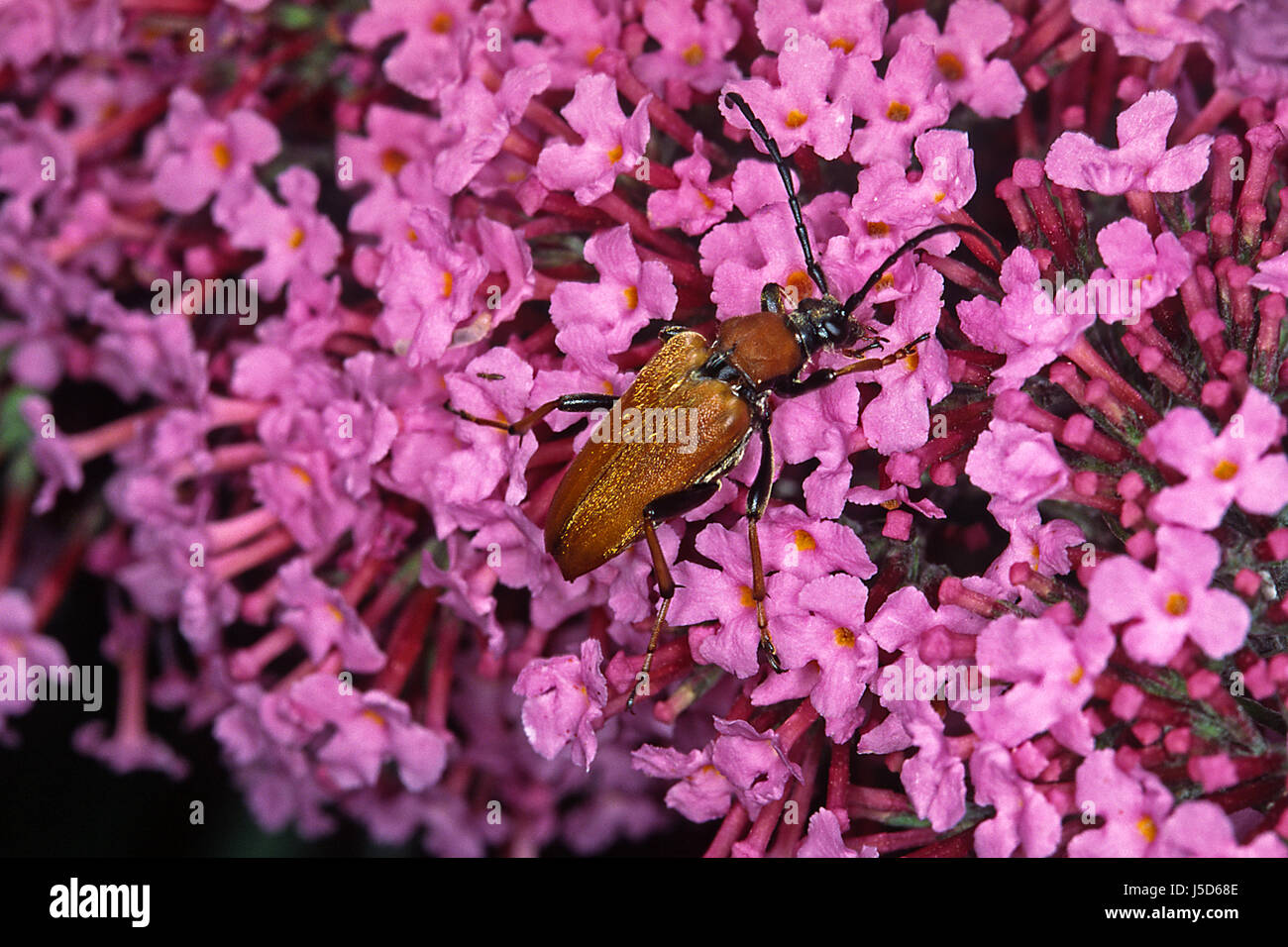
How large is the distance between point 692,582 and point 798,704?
8.7 inches

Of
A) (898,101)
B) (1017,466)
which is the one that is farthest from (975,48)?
(1017,466)

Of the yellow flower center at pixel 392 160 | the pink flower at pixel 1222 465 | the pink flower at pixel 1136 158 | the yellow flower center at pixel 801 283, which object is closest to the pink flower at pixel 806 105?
the yellow flower center at pixel 801 283

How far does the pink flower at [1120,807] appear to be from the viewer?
1244 mm

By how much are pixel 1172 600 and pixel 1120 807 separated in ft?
0.76

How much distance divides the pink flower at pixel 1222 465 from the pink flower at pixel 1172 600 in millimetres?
29

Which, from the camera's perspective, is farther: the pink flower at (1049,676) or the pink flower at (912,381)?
the pink flower at (912,381)

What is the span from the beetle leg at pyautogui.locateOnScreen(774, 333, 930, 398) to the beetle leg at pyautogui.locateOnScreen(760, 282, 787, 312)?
0.10 metres

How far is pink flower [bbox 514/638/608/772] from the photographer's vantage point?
1.56 metres

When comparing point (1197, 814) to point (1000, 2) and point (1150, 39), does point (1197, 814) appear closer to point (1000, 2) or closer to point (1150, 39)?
point (1150, 39)

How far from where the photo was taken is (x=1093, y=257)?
1.50 metres

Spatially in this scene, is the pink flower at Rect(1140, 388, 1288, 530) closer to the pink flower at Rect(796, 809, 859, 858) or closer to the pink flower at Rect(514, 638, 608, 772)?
the pink flower at Rect(796, 809, 859, 858)

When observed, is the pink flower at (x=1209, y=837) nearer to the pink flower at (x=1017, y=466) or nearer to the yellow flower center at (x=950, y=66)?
the pink flower at (x=1017, y=466)

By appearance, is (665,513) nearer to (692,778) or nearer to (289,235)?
(692,778)

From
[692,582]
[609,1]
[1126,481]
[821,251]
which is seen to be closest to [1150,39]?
[821,251]
